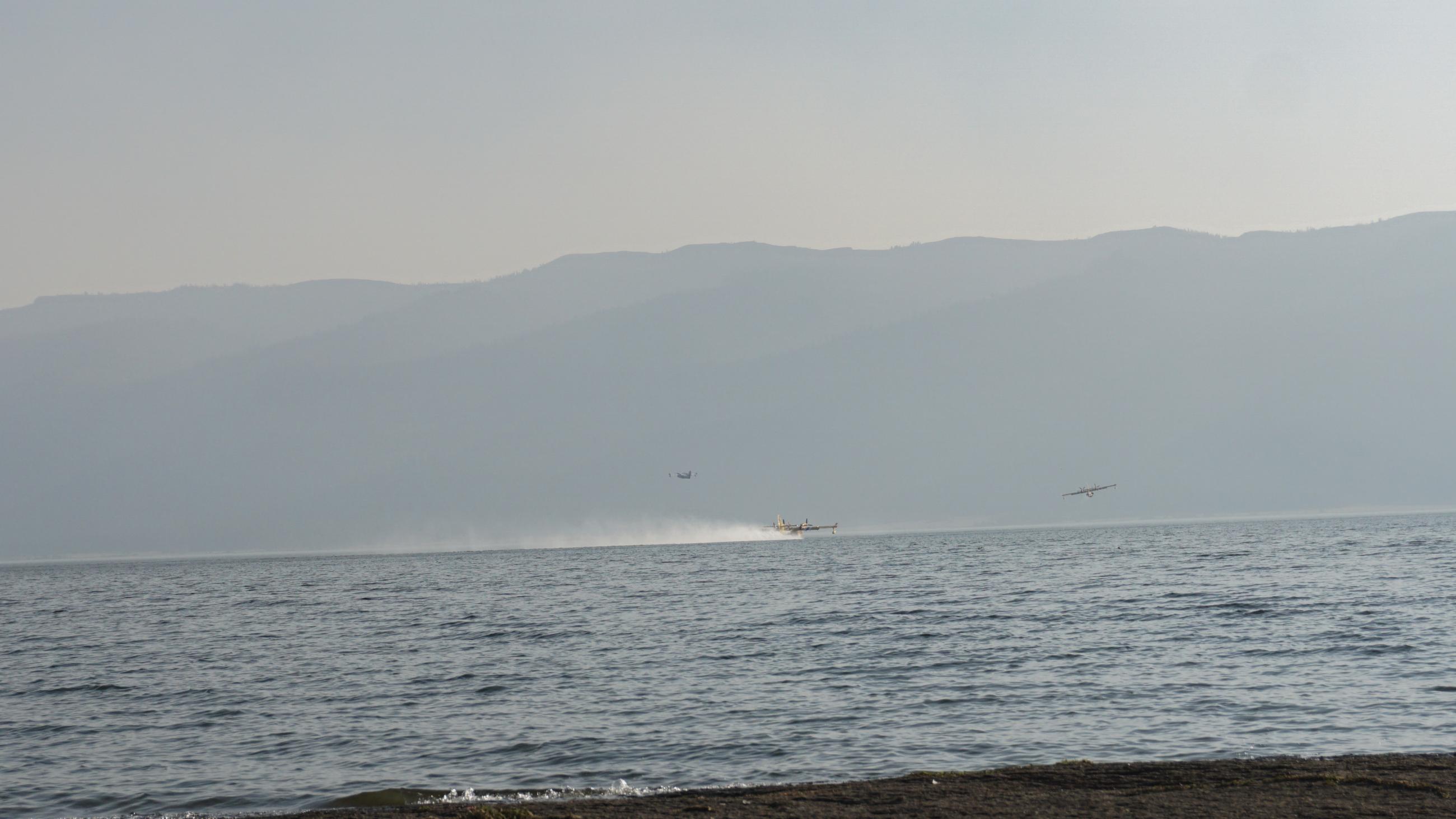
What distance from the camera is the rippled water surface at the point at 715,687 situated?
22.9 metres

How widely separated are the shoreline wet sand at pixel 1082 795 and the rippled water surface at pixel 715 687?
94.4 inches

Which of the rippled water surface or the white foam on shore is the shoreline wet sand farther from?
the rippled water surface

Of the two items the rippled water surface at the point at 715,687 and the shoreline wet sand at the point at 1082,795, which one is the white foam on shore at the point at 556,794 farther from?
the rippled water surface at the point at 715,687

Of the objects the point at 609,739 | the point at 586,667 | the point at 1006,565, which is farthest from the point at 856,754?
the point at 1006,565

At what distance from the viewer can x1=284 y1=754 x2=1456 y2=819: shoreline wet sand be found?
16125mm

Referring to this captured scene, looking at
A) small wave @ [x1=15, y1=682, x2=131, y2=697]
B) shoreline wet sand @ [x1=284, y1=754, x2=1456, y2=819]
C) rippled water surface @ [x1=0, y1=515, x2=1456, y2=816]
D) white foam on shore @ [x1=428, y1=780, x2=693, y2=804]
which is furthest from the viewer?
small wave @ [x1=15, y1=682, x2=131, y2=697]

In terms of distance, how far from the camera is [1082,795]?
17344 mm

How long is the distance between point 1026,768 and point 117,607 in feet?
269

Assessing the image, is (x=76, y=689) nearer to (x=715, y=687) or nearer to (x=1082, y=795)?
(x=715, y=687)

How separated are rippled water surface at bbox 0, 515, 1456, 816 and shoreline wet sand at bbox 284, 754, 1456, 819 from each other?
7.86 ft

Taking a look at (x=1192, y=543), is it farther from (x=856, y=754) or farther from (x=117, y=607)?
(x=856, y=754)

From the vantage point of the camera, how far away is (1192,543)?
140 m

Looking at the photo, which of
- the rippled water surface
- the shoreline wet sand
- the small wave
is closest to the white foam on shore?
the shoreline wet sand

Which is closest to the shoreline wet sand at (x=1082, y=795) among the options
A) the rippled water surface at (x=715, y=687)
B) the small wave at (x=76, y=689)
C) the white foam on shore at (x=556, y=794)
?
the white foam on shore at (x=556, y=794)
